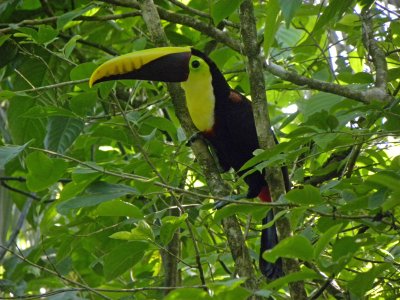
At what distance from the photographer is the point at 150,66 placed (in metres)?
2.96

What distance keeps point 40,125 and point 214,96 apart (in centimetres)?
81

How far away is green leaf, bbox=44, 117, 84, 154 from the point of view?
3.05 metres

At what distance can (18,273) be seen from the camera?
11.9 ft

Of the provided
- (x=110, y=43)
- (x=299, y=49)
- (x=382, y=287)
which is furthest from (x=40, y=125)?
(x=382, y=287)

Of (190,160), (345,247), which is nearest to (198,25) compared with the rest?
(190,160)

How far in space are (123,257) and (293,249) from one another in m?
0.93

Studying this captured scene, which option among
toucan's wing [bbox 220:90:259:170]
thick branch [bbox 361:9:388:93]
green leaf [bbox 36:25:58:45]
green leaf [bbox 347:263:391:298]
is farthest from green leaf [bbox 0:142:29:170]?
toucan's wing [bbox 220:90:259:170]

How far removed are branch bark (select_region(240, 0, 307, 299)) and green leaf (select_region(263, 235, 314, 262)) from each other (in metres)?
0.72

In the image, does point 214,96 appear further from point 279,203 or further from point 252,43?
point 279,203

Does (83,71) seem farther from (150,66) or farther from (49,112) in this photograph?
(150,66)

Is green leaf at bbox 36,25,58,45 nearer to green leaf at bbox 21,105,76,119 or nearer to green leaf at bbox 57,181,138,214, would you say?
green leaf at bbox 21,105,76,119

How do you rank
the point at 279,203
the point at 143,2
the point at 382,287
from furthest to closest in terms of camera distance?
the point at 143,2 → the point at 382,287 → the point at 279,203

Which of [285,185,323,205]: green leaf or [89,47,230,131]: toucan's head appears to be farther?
[89,47,230,131]: toucan's head

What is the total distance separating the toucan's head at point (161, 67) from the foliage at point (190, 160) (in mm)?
52
